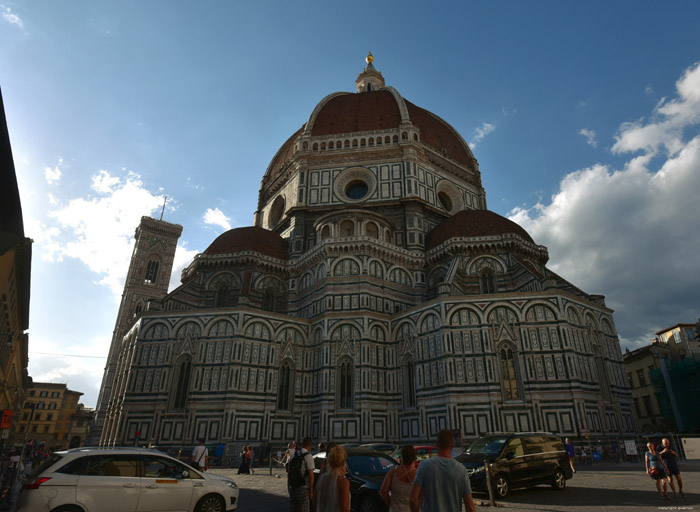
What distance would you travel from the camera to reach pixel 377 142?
3709 centimetres

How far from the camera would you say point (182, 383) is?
24.6 m

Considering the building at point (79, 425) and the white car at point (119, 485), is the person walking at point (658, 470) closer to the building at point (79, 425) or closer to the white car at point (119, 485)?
the white car at point (119, 485)

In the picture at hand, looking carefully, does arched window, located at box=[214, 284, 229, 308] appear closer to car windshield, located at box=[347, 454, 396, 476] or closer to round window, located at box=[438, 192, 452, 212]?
round window, located at box=[438, 192, 452, 212]

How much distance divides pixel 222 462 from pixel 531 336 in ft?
57.2

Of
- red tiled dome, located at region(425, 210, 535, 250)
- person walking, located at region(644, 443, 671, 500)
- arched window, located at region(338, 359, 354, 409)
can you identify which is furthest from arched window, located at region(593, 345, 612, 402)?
person walking, located at region(644, 443, 671, 500)

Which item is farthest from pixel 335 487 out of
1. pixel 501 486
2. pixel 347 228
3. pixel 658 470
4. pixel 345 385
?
pixel 347 228

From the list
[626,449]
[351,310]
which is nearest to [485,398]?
[626,449]

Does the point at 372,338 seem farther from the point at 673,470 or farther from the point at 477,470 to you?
the point at 673,470

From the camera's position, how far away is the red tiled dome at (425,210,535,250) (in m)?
29.9

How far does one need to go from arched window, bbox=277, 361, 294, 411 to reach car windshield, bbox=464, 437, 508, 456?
16.2 m

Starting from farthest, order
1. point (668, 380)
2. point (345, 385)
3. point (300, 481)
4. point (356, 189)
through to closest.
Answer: point (356, 189) < point (668, 380) < point (345, 385) < point (300, 481)

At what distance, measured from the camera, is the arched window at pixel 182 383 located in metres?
24.2

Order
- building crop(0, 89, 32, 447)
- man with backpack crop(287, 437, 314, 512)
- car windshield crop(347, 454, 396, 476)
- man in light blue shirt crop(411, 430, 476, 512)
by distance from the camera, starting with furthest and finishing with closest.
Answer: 1. building crop(0, 89, 32, 447)
2. car windshield crop(347, 454, 396, 476)
3. man with backpack crop(287, 437, 314, 512)
4. man in light blue shirt crop(411, 430, 476, 512)

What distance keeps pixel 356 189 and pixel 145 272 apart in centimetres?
3485
